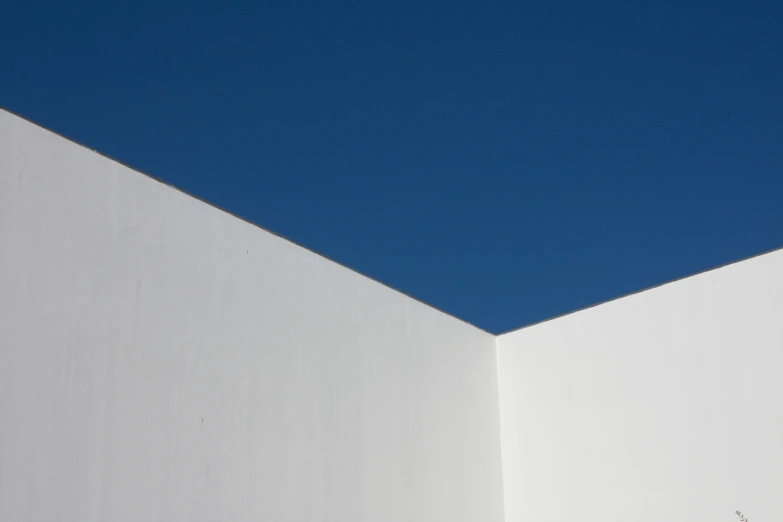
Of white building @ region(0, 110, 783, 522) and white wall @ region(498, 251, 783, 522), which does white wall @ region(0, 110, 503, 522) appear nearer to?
white building @ region(0, 110, 783, 522)

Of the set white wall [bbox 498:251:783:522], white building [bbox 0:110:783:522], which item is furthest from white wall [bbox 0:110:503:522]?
white wall [bbox 498:251:783:522]

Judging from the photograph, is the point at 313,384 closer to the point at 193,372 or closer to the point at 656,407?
the point at 193,372

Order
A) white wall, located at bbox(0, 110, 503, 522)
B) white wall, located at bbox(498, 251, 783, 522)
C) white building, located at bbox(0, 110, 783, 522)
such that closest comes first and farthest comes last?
white wall, located at bbox(0, 110, 503, 522), white building, located at bbox(0, 110, 783, 522), white wall, located at bbox(498, 251, 783, 522)

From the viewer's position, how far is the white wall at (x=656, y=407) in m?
6.38

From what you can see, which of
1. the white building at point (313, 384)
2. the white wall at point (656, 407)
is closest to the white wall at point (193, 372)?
the white building at point (313, 384)

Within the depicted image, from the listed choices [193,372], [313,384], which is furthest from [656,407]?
[193,372]

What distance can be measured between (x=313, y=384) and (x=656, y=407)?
2.86 metres

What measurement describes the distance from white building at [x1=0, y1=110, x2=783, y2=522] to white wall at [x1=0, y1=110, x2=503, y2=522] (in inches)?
0.5

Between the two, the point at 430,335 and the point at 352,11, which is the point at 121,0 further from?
the point at 430,335

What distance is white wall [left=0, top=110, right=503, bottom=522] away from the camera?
4.44 meters

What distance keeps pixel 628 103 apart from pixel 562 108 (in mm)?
910

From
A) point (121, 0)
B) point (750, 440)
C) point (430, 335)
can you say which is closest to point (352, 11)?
point (121, 0)

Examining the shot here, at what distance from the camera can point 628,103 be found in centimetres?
907

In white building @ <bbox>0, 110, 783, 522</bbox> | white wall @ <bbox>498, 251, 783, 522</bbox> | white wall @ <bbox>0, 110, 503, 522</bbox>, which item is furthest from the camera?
white wall @ <bbox>498, 251, 783, 522</bbox>
